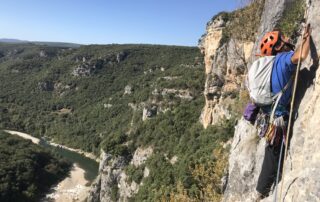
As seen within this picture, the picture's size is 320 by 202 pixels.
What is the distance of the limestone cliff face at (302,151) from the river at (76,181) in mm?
58361

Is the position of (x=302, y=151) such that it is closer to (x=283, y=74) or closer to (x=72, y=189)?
(x=283, y=74)

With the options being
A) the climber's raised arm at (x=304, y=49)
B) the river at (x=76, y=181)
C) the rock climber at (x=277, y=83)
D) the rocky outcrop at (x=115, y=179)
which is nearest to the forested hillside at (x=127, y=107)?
the rocky outcrop at (x=115, y=179)

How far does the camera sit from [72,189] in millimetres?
69688

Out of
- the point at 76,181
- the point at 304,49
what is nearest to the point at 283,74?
the point at 304,49

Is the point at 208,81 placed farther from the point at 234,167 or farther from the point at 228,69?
the point at 234,167

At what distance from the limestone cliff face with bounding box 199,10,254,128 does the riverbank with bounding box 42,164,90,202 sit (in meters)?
33.8

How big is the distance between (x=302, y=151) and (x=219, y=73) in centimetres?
2896

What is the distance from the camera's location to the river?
64750mm

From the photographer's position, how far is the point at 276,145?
5.83 metres

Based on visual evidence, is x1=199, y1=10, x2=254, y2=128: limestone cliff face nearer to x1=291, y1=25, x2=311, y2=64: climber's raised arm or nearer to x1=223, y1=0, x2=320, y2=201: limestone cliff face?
x1=223, y1=0, x2=320, y2=201: limestone cliff face

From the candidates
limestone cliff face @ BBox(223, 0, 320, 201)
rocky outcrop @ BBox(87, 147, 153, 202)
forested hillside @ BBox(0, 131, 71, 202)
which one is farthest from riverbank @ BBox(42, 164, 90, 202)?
limestone cliff face @ BBox(223, 0, 320, 201)

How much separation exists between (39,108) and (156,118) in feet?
289

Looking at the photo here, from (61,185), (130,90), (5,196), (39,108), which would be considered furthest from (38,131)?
(5,196)

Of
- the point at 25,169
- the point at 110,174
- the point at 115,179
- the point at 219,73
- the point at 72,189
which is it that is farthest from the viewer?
the point at 25,169
